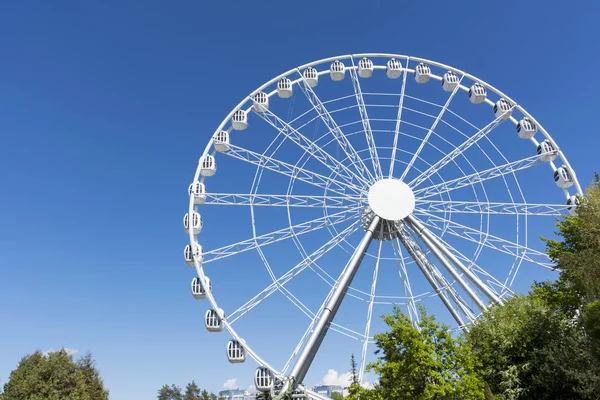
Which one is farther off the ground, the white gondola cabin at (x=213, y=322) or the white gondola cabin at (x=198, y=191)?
the white gondola cabin at (x=198, y=191)

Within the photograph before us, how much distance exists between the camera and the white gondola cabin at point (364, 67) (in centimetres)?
3275

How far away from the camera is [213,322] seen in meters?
23.8

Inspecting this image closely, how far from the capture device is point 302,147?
29.0m

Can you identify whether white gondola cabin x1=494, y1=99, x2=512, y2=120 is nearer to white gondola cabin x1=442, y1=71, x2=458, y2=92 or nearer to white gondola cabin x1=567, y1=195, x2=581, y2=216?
white gondola cabin x1=442, y1=71, x2=458, y2=92

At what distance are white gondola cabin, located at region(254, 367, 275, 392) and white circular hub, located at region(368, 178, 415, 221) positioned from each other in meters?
10.7

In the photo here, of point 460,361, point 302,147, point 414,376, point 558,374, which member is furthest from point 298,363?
point 302,147

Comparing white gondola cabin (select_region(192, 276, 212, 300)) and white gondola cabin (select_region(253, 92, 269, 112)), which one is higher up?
white gondola cabin (select_region(253, 92, 269, 112))

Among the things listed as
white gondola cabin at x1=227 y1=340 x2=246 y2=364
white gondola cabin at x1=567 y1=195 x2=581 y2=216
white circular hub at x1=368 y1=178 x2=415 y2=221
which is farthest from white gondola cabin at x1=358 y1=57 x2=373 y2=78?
white gondola cabin at x1=227 y1=340 x2=246 y2=364

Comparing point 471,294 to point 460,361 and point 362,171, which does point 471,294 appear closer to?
point 460,361

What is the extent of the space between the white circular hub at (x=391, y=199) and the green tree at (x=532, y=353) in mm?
7118

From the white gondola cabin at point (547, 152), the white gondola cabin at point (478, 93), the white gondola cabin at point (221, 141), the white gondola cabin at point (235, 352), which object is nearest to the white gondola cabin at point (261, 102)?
the white gondola cabin at point (221, 141)

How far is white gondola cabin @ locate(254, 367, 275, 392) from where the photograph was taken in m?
21.3

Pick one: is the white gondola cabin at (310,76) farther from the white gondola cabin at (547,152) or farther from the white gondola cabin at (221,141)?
the white gondola cabin at (547,152)

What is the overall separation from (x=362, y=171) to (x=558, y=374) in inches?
585
